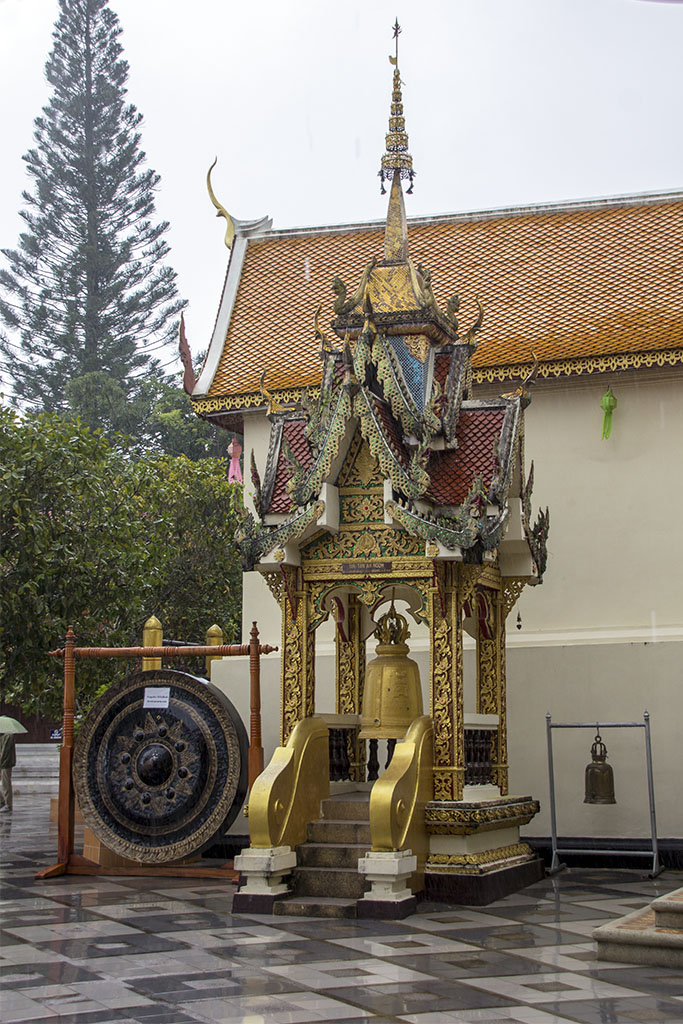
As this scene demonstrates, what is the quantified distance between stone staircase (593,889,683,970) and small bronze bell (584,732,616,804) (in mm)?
3258

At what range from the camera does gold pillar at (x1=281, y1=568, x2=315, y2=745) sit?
367 inches

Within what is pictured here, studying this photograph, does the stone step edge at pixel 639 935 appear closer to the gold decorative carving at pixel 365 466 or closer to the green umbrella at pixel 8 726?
the gold decorative carving at pixel 365 466

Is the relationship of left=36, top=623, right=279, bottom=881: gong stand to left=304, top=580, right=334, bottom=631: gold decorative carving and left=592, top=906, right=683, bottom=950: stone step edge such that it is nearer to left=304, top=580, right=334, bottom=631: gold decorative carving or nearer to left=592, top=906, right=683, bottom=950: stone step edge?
left=304, top=580, right=334, bottom=631: gold decorative carving

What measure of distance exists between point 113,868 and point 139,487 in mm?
7409

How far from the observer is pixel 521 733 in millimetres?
11281

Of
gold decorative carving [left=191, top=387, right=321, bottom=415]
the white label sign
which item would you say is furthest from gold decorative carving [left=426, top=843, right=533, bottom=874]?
gold decorative carving [left=191, top=387, right=321, bottom=415]

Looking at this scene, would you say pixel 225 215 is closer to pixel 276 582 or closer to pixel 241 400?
pixel 241 400

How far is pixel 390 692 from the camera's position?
375 inches

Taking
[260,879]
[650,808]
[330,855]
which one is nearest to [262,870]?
[260,879]

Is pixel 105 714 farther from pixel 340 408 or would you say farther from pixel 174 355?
pixel 174 355

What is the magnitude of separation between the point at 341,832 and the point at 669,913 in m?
2.80

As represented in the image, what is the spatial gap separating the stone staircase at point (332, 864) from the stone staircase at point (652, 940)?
198 cm

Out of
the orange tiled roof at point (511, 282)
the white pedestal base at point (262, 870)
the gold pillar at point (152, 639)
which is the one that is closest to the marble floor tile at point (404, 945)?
the white pedestal base at point (262, 870)

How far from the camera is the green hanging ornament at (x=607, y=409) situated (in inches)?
450
